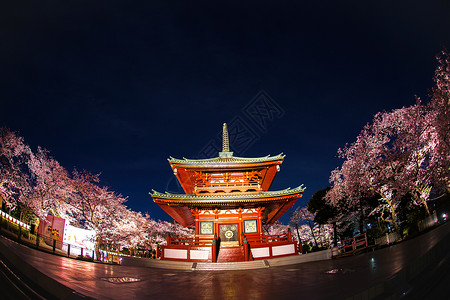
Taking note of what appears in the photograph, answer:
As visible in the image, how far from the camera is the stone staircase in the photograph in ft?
59.8

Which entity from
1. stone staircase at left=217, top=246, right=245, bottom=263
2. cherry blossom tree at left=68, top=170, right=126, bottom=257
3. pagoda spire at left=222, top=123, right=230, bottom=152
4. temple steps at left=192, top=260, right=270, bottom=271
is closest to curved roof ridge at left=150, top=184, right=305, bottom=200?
stone staircase at left=217, top=246, right=245, bottom=263

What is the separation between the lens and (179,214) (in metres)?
25.8

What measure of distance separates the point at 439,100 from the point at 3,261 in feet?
76.0

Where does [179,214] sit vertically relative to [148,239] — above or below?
above

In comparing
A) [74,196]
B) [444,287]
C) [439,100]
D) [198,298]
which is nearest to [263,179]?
[439,100]

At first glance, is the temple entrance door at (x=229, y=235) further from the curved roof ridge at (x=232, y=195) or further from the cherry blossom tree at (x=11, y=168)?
the cherry blossom tree at (x=11, y=168)

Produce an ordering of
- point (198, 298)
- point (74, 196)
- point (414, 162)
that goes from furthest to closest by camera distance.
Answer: point (74, 196)
point (414, 162)
point (198, 298)

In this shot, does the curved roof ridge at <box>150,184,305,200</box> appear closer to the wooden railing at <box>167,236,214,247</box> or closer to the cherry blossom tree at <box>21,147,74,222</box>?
the wooden railing at <box>167,236,214,247</box>

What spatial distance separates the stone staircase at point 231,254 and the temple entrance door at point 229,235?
5.57ft

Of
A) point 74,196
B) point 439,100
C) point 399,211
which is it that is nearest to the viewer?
point 439,100

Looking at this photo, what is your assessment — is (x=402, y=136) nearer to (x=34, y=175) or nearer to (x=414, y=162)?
(x=414, y=162)

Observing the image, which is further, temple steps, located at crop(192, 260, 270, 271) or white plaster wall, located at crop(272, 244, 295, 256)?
white plaster wall, located at crop(272, 244, 295, 256)

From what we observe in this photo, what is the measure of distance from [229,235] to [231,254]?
286cm

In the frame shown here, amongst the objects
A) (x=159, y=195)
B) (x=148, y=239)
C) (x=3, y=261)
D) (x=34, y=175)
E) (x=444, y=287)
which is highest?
Result: (x=34, y=175)
